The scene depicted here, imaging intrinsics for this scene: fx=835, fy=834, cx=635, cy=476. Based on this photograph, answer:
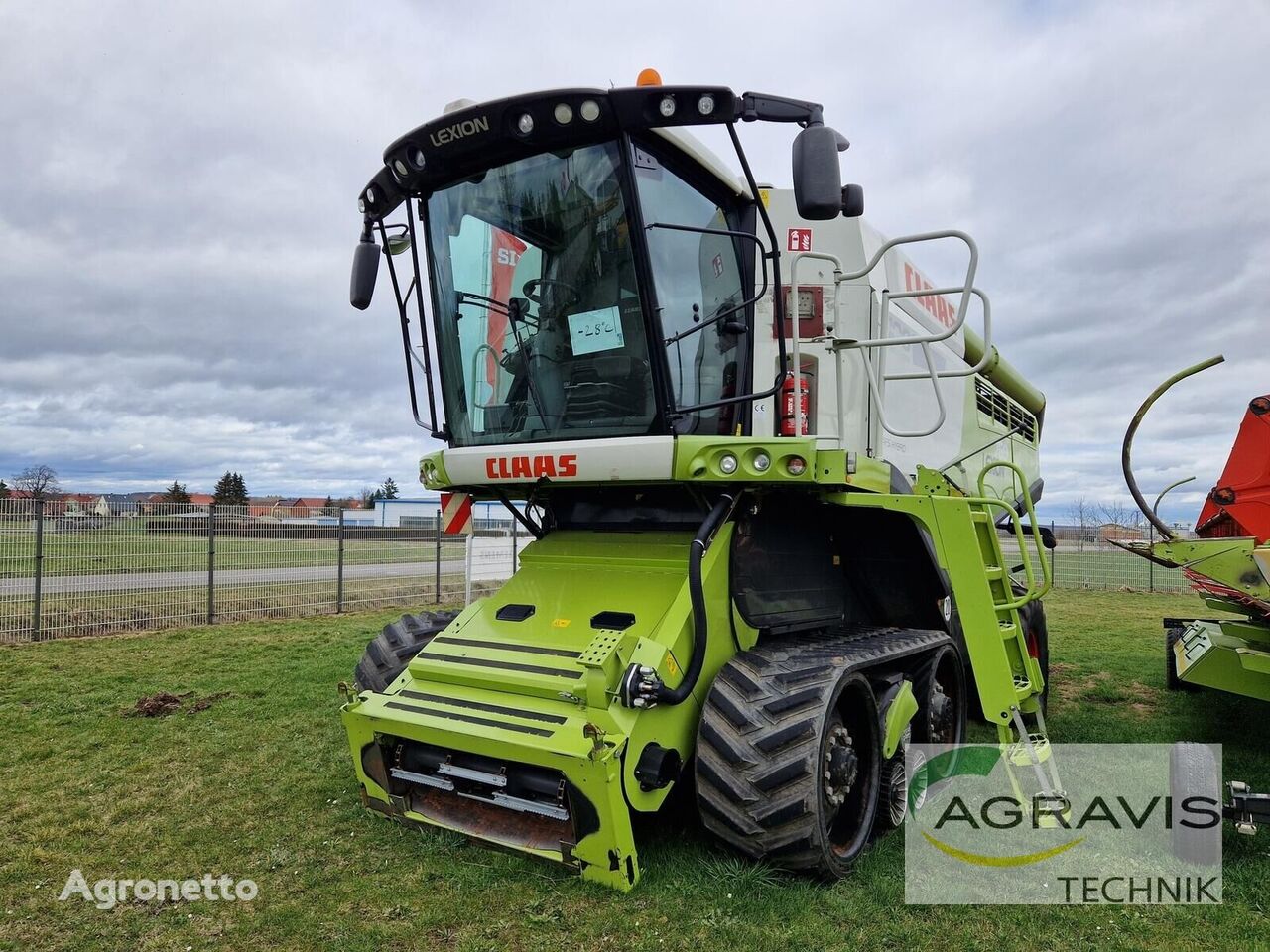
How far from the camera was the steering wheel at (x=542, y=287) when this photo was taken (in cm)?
423

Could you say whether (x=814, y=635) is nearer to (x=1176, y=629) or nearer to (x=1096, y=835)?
(x=1096, y=835)

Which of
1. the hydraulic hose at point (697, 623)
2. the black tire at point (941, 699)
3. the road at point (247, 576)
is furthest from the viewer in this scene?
the road at point (247, 576)

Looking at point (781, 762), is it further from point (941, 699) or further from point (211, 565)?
point (211, 565)

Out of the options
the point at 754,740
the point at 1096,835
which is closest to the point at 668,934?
the point at 754,740

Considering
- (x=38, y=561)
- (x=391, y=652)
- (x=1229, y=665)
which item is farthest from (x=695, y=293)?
(x=38, y=561)

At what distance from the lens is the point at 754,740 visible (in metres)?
3.45

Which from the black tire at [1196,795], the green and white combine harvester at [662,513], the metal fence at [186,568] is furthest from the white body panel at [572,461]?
the metal fence at [186,568]

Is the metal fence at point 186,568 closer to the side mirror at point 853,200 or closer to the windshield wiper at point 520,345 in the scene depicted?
the windshield wiper at point 520,345

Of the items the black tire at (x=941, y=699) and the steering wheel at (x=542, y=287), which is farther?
the black tire at (x=941, y=699)

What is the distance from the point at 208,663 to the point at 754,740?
6962 millimetres

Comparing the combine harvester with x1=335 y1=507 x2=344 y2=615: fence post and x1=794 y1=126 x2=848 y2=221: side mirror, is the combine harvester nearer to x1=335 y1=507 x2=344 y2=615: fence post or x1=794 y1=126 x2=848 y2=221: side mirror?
x1=794 y1=126 x2=848 y2=221: side mirror

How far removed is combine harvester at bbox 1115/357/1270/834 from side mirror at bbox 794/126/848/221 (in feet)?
8.96

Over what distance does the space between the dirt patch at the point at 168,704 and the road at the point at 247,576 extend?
12.8 ft

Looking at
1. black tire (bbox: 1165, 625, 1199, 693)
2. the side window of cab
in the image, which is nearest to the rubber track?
the side window of cab
